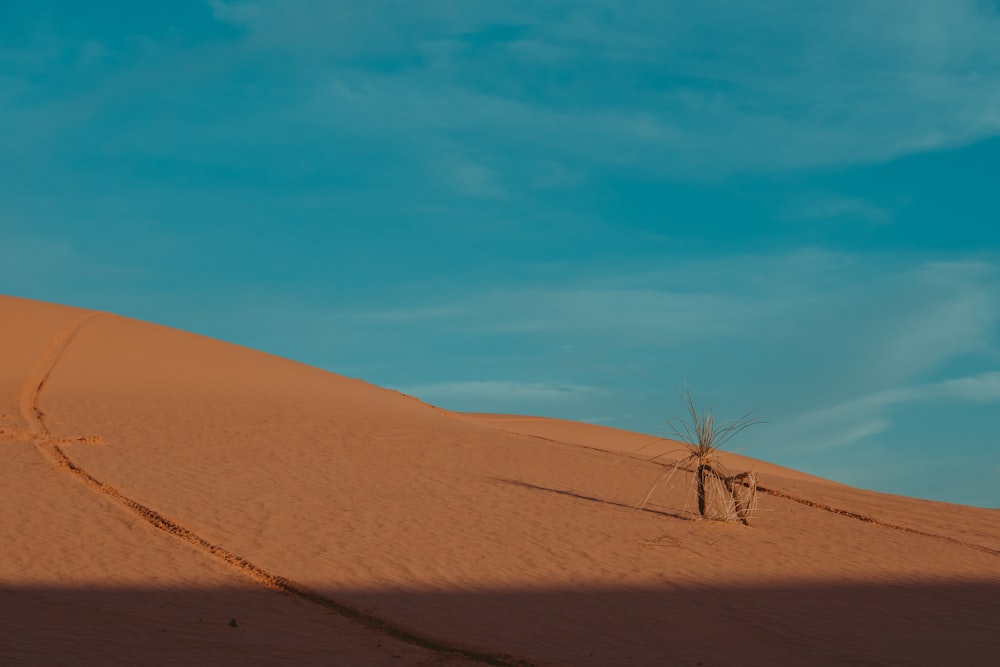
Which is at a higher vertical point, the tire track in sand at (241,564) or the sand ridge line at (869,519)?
the sand ridge line at (869,519)

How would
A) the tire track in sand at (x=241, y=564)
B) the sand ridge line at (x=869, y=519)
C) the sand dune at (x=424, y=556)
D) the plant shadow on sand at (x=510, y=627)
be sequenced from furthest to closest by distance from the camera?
the sand ridge line at (x=869, y=519) → the sand dune at (x=424, y=556) → the tire track in sand at (x=241, y=564) → the plant shadow on sand at (x=510, y=627)

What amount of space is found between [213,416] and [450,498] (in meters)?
8.79

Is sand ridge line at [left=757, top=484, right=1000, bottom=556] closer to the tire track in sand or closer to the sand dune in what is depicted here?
the sand dune

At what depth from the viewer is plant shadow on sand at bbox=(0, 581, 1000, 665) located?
333 inches

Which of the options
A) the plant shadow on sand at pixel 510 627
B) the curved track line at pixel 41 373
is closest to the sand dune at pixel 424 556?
the plant shadow on sand at pixel 510 627

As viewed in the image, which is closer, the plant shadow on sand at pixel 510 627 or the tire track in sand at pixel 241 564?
the plant shadow on sand at pixel 510 627

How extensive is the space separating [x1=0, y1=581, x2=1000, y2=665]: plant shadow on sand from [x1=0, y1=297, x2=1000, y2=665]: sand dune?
0.03 meters

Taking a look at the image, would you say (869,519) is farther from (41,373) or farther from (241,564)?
(41,373)

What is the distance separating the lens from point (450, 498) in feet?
50.6

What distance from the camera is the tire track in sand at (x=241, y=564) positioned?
344 inches

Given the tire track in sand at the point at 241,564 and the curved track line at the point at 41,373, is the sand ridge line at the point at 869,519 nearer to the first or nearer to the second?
the tire track in sand at the point at 241,564

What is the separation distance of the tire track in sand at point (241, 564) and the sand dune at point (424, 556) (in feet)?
0.12

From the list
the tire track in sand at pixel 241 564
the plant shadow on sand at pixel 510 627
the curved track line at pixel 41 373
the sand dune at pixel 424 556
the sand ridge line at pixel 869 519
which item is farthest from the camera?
the curved track line at pixel 41 373

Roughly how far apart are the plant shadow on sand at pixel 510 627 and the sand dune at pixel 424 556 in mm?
33
